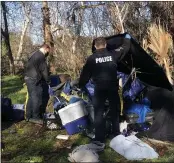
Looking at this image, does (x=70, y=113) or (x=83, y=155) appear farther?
(x=70, y=113)

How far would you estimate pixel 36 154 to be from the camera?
5656 millimetres

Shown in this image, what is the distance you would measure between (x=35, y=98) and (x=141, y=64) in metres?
2.28

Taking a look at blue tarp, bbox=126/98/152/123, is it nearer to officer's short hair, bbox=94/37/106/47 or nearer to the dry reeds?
officer's short hair, bbox=94/37/106/47

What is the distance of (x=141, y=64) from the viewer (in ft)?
22.8

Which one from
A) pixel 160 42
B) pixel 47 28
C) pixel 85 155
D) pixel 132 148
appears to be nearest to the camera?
pixel 85 155

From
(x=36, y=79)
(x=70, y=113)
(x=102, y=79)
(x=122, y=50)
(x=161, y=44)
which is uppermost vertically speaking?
(x=122, y=50)

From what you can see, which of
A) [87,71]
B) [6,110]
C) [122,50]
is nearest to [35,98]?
[6,110]

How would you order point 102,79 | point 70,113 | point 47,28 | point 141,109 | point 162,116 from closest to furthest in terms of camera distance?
point 102,79 < point 162,116 < point 70,113 < point 141,109 < point 47,28

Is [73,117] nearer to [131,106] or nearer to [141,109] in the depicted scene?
[131,106]

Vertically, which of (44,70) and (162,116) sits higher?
(44,70)

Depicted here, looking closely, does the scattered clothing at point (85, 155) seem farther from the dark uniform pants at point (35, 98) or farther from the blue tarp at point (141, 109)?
the dark uniform pants at point (35, 98)

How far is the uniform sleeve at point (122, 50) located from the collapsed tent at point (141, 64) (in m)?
0.09

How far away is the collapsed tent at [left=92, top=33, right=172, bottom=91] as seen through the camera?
668 centimetres

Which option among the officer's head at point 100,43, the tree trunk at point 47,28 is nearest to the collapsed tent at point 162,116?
the officer's head at point 100,43
